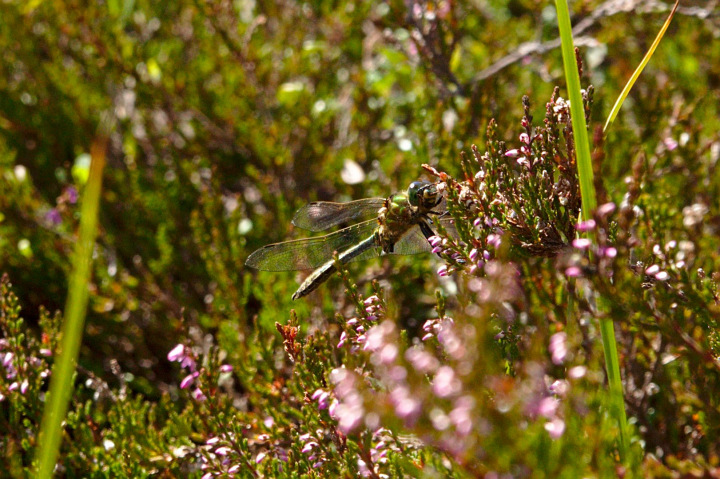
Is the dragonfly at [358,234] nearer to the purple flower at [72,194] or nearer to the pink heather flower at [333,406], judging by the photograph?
the pink heather flower at [333,406]

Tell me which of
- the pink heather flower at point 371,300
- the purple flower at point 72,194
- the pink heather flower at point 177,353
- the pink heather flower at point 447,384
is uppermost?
the purple flower at point 72,194

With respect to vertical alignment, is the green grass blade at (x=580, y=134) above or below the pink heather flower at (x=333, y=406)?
above

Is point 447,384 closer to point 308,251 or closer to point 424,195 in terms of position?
point 424,195

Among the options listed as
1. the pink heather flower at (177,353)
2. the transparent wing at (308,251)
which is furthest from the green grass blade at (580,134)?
the pink heather flower at (177,353)

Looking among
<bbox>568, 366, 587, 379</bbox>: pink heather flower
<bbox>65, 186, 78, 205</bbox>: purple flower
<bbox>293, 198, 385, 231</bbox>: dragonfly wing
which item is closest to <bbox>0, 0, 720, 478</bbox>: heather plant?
<bbox>568, 366, 587, 379</bbox>: pink heather flower

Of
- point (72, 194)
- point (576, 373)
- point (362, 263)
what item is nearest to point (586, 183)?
point (576, 373)

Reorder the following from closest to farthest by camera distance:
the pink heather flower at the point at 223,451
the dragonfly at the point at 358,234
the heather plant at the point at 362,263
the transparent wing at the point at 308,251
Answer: the heather plant at the point at 362,263 → the pink heather flower at the point at 223,451 → the dragonfly at the point at 358,234 → the transparent wing at the point at 308,251

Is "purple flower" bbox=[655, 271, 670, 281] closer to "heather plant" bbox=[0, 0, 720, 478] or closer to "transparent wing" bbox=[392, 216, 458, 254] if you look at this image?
"heather plant" bbox=[0, 0, 720, 478]
